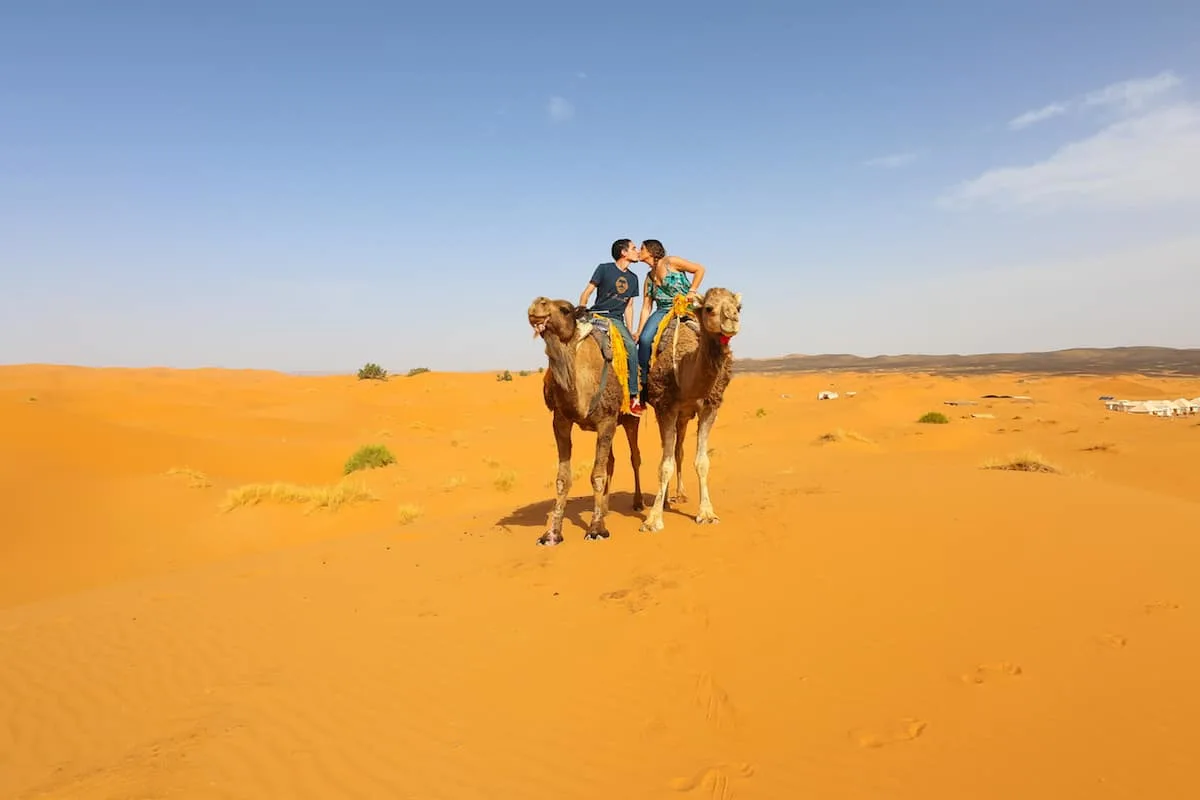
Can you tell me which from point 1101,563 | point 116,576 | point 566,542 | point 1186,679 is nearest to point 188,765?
point 566,542

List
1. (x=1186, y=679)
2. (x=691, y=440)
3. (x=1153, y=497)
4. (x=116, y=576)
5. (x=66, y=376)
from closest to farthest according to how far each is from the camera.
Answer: (x=1186, y=679) < (x=1153, y=497) < (x=116, y=576) < (x=691, y=440) < (x=66, y=376)

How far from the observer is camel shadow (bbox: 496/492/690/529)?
937 cm

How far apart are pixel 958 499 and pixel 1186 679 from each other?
4.54 metres

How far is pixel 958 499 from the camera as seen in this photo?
321 inches

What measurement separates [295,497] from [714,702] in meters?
13.2

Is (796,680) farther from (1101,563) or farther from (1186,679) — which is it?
(1101,563)

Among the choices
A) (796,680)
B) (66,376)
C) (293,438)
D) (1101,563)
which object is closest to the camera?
(796,680)

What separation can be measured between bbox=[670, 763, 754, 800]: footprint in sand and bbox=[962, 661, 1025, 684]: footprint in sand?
1.62 metres

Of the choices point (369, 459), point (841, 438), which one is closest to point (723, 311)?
point (841, 438)

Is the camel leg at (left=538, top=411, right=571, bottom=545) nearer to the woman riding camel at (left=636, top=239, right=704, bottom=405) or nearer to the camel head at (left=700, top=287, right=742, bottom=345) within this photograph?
the woman riding camel at (left=636, top=239, right=704, bottom=405)

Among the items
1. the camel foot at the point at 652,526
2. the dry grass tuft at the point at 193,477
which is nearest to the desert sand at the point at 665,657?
the camel foot at the point at 652,526

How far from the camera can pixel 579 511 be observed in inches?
402

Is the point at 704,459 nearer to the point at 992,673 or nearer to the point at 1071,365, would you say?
the point at 992,673

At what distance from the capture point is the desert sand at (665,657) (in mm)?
3512
